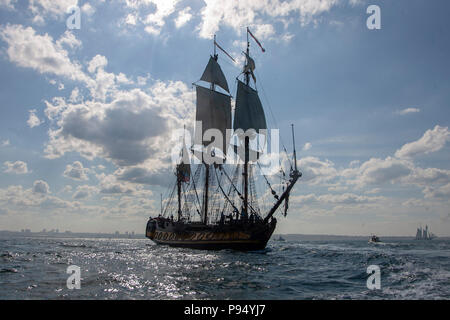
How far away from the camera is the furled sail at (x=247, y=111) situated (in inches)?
2660

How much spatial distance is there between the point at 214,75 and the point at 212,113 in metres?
10.7

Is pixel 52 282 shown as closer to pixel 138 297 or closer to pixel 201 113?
pixel 138 297

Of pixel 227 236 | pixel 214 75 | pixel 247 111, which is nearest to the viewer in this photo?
pixel 227 236

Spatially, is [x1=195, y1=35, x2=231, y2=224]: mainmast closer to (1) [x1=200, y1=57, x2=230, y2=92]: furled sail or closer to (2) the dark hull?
(1) [x1=200, y1=57, x2=230, y2=92]: furled sail

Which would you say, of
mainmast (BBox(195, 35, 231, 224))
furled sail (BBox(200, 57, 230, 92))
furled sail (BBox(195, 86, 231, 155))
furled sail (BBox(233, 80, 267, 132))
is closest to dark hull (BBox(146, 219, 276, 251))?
mainmast (BBox(195, 35, 231, 224))

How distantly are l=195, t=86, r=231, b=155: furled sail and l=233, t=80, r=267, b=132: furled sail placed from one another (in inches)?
248

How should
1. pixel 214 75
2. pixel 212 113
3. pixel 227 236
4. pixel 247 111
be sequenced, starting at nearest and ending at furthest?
pixel 227 236 < pixel 247 111 < pixel 212 113 < pixel 214 75

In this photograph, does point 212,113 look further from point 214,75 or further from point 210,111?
point 214,75

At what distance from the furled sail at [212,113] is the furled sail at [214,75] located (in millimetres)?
3953

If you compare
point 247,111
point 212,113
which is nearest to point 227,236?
point 247,111

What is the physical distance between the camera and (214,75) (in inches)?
3007

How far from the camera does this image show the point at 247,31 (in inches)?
2940

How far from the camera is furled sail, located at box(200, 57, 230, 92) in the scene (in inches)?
2975

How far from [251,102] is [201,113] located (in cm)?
1179
